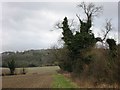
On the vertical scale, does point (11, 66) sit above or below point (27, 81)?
below

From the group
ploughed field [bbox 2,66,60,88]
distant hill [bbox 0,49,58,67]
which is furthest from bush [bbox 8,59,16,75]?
distant hill [bbox 0,49,58,67]

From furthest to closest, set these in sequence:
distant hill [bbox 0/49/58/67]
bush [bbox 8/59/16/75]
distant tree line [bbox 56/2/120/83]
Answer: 1. distant hill [bbox 0/49/58/67]
2. bush [bbox 8/59/16/75]
3. distant tree line [bbox 56/2/120/83]

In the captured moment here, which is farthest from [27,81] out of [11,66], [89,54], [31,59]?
[31,59]

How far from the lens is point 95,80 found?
32.2 meters

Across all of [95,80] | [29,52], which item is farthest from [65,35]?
[29,52]

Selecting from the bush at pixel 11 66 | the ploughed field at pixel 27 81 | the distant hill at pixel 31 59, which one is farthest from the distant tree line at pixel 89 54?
the distant hill at pixel 31 59

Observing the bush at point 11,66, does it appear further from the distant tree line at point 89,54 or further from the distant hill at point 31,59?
the distant tree line at point 89,54

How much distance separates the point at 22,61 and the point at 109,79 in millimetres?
107277

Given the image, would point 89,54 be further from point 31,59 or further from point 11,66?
point 31,59

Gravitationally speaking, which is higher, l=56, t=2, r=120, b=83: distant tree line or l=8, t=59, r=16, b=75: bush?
l=56, t=2, r=120, b=83: distant tree line

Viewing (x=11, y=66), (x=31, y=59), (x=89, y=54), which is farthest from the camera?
(x=31, y=59)

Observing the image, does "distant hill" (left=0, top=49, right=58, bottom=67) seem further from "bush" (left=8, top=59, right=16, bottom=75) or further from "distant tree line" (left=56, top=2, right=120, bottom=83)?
"distant tree line" (left=56, top=2, right=120, bottom=83)

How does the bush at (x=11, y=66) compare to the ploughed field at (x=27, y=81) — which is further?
the bush at (x=11, y=66)

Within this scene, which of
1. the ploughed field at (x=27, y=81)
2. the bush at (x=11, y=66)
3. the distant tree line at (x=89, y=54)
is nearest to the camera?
the distant tree line at (x=89, y=54)
